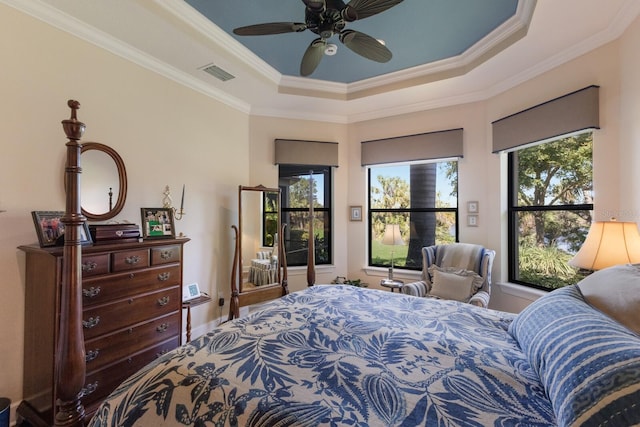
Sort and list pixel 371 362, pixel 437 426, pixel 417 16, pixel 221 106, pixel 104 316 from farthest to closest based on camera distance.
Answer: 1. pixel 221 106
2. pixel 417 16
3. pixel 104 316
4. pixel 371 362
5. pixel 437 426

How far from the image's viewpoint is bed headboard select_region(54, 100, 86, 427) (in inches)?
48.1

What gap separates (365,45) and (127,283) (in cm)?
235

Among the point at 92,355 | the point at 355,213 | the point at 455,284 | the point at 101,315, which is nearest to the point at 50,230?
the point at 101,315

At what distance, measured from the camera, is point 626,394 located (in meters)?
0.68

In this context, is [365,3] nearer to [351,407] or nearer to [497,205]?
[351,407]

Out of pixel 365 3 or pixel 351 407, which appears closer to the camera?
pixel 351 407

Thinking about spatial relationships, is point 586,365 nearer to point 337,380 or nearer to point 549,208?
point 337,380

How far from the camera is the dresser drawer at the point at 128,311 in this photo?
1806mm

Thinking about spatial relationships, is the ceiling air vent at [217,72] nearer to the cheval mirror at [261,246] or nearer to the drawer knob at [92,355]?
the cheval mirror at [261,246]

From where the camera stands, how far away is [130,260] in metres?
2.04

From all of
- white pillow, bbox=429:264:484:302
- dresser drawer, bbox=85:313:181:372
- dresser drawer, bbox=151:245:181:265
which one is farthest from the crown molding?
white pillow, bbox=429:264:484:302

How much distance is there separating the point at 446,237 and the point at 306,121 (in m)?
2.44

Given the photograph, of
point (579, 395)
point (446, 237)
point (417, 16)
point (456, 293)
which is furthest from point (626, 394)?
point (446, 237)

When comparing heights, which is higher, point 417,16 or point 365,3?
point 417,16
